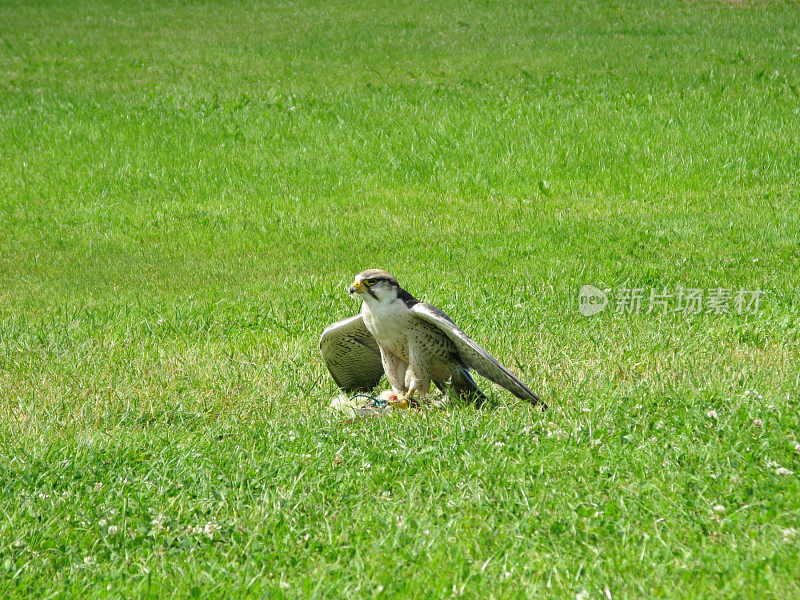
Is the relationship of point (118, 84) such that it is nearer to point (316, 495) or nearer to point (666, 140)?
point (666, 140)

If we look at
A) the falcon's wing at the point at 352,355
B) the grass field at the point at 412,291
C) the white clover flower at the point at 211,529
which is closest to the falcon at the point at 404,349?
the falcon's wing at the point at 352,355

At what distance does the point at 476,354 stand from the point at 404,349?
1.61ft

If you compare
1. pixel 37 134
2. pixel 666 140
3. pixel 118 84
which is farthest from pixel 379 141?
pixel 118 84

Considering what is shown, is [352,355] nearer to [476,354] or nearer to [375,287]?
[375,287]

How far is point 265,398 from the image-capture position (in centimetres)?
558

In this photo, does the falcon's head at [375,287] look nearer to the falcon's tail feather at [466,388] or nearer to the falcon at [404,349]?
the falcon at [404,349]

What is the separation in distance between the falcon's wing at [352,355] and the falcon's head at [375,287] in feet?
1.16

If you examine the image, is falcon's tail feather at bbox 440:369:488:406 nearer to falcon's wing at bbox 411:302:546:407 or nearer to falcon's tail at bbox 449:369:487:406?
falcon's tail at bbox 449:369:487:406

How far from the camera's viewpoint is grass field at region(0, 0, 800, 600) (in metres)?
3.62

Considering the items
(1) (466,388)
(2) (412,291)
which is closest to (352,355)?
(1) (466,388)

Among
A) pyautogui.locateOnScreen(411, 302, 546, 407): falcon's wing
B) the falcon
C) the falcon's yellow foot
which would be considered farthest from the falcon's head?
the falcon's yellow foot

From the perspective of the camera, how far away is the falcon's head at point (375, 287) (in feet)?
15.8

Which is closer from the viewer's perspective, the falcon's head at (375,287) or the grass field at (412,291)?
the grass field at (412,291)

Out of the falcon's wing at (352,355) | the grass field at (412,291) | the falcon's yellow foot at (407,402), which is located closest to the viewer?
the grass field at (412,291)
